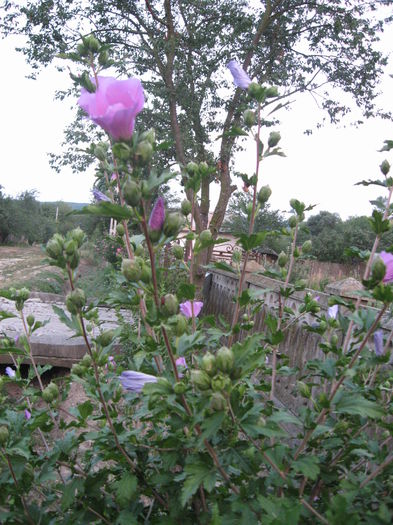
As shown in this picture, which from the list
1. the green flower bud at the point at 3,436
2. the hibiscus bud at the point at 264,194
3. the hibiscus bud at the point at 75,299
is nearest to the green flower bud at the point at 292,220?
the hibiscus bud at the point at 264,194

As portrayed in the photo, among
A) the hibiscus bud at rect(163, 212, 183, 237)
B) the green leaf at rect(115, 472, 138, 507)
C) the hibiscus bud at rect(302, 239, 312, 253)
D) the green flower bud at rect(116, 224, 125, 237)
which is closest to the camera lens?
the hibiscus bud at rect(163, 212, 183, 237)

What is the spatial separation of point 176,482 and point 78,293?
537mm

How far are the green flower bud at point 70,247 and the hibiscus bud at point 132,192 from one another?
29 centimetres

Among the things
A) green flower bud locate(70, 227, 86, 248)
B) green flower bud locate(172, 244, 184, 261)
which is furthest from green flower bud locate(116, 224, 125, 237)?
green flower bud locate(70, 227, 86, 248)

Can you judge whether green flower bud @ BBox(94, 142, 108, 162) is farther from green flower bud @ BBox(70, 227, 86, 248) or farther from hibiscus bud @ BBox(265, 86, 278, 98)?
hibiscus bud @ BBox(265, 86, 278, 98)

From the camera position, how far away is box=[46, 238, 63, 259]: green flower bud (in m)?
1.05

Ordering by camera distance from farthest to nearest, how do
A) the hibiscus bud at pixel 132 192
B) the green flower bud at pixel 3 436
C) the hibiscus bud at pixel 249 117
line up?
the hibiscus bud at pixel 249 117 → the green flower bud at pixel 3 436 → the hibiscus bud at pixel 132 192

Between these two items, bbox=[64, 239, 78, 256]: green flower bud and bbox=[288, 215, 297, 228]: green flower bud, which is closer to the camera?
bbox=[64, 239, 78, 256]: green flower bud

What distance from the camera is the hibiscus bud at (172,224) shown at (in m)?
0.91

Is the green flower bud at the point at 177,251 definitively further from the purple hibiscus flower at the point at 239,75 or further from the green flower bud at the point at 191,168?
the purple hibiscus flower at the point at 239,75

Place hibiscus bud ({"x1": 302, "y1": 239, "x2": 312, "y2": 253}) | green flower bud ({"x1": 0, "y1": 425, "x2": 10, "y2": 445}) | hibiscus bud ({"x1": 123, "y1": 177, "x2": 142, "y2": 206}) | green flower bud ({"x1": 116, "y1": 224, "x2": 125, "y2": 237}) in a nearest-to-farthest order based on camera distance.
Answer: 1. hibiscus bud ({"x1": 123, "y1": 177, "x2": 142, "y2": 206})
2. green flower bud ({"x1": 0, "y1": 425, "x2": 10, "y2": 445})
3. green flower bud ({"x1": 116, "y1": 224, "x2": 125, "y2": 237})
4. hibiscus bud ({"x1": 302, "y1": 239, "x2": 312, "y2": 253})

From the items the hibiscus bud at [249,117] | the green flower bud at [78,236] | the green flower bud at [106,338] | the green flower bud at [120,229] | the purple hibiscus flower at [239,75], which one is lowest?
the green flower bud at [106,338]

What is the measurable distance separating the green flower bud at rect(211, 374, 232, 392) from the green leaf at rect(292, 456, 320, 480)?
269 millimetres

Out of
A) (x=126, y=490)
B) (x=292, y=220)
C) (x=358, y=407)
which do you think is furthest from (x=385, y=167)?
(x=126, y=490)
